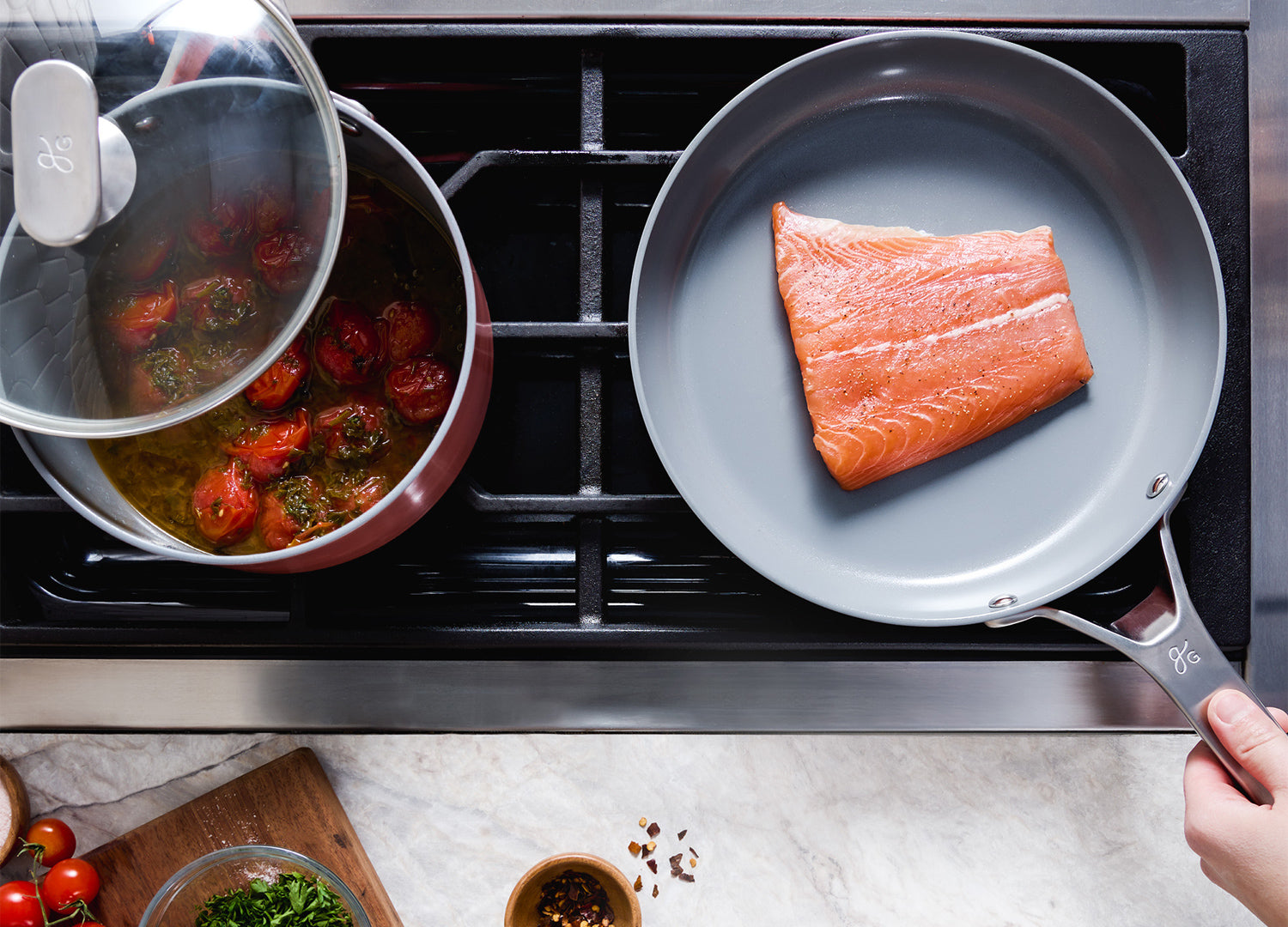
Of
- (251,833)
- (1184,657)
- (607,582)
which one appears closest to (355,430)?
(607,582)

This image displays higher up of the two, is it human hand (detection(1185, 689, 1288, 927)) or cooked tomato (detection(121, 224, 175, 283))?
cooked tomato (detection(121, 224, 175, 283))

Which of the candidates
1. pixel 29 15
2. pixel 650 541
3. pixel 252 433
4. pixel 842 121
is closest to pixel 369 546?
pixel 252 433

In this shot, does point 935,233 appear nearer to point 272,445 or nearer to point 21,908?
point 272,445

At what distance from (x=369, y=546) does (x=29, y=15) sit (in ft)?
1.68

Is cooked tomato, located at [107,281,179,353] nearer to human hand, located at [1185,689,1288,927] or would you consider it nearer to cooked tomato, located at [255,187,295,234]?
cooked tomato, located at [255,187,295,234]

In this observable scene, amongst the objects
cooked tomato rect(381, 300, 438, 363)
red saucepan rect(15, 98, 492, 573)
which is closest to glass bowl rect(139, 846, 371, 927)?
red saucepan rect(15, 98, 492, 573)

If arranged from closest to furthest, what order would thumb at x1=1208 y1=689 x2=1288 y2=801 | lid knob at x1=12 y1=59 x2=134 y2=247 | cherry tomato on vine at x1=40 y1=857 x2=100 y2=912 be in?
1. lid knob at x1=12 y1=59 x2=134 y2=247
2. thumb at x1=1208 y1=689 x2=1288 y2=801
3. cherry tomato on vine at x1=40 y1=857 x2=100 y2=912

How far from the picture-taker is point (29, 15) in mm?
674

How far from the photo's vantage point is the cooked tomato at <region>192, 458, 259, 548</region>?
0.79m

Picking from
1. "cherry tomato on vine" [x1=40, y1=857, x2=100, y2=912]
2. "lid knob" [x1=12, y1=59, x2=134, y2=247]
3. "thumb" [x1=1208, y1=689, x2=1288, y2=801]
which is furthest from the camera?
"cherry tomato on vine" [x1=40, y1=857, x2=100, y2=912]

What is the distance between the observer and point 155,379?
703mm

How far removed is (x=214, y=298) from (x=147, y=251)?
6cm

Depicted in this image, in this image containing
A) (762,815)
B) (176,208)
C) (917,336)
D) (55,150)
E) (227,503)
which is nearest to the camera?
(55,150)

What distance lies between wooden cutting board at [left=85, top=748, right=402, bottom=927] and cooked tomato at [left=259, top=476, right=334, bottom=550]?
320 mm
